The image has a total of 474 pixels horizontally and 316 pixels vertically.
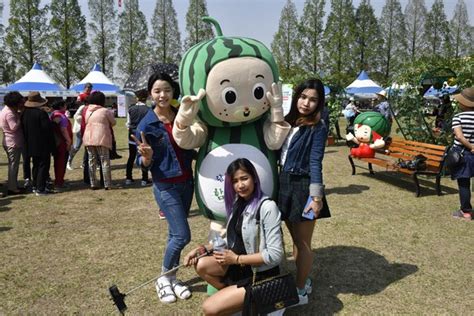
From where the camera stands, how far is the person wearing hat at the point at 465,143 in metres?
5.27

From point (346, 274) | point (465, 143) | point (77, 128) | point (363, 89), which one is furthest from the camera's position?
point (363, 89)

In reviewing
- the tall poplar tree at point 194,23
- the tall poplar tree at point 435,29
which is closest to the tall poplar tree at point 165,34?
the tall poplar tree at point 194,23

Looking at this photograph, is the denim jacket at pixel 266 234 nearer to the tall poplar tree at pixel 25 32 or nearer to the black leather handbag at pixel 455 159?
the black leather handbag at pixel 455 159

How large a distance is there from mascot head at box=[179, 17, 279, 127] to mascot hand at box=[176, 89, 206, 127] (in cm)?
8

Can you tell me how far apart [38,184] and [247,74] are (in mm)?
5230

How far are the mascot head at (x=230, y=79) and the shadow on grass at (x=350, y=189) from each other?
437cm

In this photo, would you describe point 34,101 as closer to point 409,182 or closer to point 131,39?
point 409,182

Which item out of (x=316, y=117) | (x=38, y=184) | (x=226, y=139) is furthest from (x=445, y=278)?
(x=38, y=184)

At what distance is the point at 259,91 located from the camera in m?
2.95

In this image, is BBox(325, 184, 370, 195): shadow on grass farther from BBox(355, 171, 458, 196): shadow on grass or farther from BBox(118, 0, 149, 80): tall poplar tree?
BBox(118, 0, 149, 80): tall poplar tree

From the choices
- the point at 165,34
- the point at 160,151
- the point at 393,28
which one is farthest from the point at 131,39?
the point at 160,151

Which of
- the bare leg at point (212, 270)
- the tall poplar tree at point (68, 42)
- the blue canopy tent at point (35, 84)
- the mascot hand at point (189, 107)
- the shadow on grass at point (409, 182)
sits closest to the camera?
the bare leg at point (212, 270)

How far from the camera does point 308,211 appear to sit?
2910mm

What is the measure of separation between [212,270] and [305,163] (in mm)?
1004
